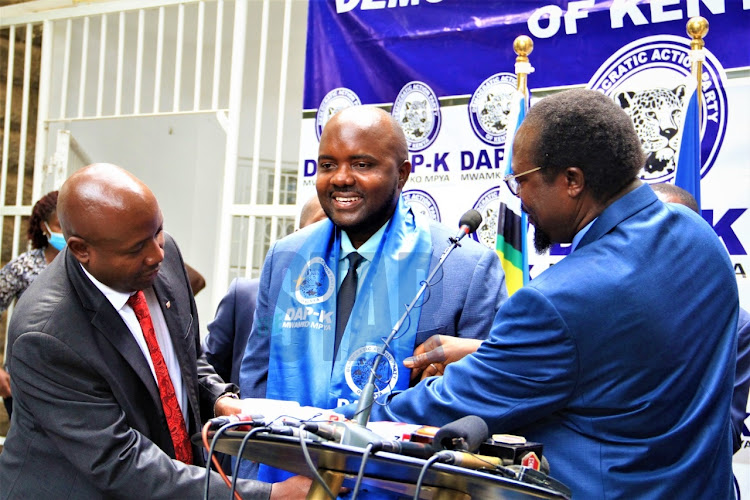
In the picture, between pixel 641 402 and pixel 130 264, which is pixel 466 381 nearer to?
pixel 641 402

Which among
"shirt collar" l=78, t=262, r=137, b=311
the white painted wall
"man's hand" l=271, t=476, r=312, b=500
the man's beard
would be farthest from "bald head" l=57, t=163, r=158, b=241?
the white painted wall

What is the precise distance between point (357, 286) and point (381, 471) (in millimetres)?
1115

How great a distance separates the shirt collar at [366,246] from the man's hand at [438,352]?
Result: 0.38m

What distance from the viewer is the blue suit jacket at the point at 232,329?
3928 mm

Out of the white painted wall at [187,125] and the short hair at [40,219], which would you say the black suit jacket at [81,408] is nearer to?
the short hair at [40,219]

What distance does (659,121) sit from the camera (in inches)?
170

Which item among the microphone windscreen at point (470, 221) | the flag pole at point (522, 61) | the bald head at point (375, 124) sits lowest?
the microphone windscreen at point (470, 221)

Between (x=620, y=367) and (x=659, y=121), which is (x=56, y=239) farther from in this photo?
(x=620, y=367)

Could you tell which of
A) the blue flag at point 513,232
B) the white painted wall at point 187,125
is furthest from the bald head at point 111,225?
the white painted wall at point 187,125

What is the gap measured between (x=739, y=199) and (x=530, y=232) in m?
1.02

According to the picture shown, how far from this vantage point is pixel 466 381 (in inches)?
81.4

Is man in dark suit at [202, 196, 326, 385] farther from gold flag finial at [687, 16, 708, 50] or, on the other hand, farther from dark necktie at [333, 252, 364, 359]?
gold flag finial at [687, 16, 708, 50]

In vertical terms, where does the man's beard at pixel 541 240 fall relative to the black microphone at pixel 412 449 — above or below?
above

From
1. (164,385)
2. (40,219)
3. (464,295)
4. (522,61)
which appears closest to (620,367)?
(464,295)
